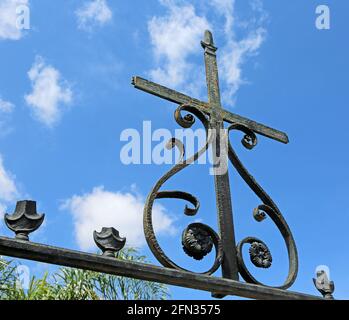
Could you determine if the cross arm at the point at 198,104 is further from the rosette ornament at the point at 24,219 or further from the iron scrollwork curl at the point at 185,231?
the rosette ornament at the point at 24,219

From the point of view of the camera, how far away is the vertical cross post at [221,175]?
3675mm

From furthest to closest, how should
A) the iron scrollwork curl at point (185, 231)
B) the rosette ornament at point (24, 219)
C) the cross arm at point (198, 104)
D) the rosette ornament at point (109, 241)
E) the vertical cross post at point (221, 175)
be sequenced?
the cross arm at point (198, 104)
the vertical cross post at point (221, 175)
the iron scrollwork curl at point (185, 231)
the rosette ornament at point (109, 241)
the rosette ornament at point (24, 219)

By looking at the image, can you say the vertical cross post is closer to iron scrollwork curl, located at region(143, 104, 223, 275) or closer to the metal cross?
the metal cross

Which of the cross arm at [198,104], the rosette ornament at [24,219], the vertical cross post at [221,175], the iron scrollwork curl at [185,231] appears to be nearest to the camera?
the rosette ornament at [24,219]

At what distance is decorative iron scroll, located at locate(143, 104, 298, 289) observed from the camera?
3443 mm

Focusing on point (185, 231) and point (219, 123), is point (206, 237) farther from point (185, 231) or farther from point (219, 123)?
point (219, 123)

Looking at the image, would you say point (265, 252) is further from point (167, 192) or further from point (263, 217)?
point (167, 192)

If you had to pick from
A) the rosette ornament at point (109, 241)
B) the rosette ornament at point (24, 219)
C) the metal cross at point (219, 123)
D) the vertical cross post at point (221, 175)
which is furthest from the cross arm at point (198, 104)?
the rosette ornament at point (24, 219)

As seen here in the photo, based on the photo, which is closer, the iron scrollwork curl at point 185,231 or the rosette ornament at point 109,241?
the rosette ornament at point 109,241

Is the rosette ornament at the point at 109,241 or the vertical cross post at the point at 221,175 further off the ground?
the vertical cross post at the point at 221,175

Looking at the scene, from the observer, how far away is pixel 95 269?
302 centimetres

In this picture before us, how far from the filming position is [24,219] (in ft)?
9.57

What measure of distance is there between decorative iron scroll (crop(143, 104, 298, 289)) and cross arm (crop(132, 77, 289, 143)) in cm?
7
